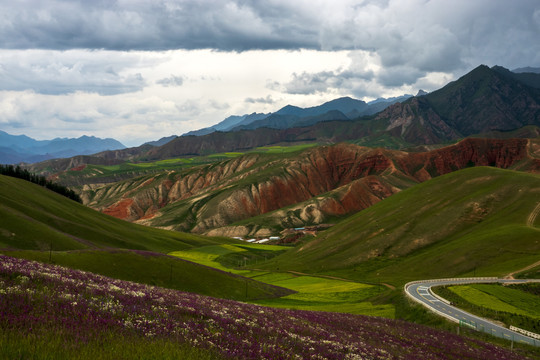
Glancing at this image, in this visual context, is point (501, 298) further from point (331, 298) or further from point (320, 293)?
point (320, 293)

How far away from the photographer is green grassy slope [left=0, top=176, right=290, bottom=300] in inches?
2537

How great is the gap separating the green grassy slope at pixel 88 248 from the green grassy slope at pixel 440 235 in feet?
176

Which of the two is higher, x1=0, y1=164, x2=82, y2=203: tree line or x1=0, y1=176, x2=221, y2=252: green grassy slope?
x1=0, y1=164, x2=82, y2=203: tree line

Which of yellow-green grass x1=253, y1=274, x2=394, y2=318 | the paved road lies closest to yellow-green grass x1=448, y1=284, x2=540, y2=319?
the paved road

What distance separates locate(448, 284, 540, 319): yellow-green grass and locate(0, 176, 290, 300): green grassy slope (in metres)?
39.2

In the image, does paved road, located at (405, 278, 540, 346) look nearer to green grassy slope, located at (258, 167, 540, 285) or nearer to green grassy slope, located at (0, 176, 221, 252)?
green grassy slope, located at (258, 167, 540, 285)

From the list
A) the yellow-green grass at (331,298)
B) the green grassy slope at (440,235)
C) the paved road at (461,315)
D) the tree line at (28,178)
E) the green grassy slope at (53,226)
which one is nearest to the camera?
the paved road at (461,315)

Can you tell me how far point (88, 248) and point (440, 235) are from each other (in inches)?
4634

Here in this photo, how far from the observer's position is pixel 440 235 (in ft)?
465

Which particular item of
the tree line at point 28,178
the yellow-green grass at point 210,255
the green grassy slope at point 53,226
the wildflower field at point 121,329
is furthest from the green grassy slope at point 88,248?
Result: the tree line at point 28,178

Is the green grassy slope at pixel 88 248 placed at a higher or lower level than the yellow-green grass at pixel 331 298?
higher

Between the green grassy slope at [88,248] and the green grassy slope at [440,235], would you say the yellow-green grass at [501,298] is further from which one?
the green grassy slope at [88,248]

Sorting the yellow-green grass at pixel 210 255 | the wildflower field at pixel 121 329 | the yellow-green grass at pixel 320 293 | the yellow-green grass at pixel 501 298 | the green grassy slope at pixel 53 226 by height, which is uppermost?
the wildflower field at pixel 121 329

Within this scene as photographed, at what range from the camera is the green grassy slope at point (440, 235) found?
4269 inches
